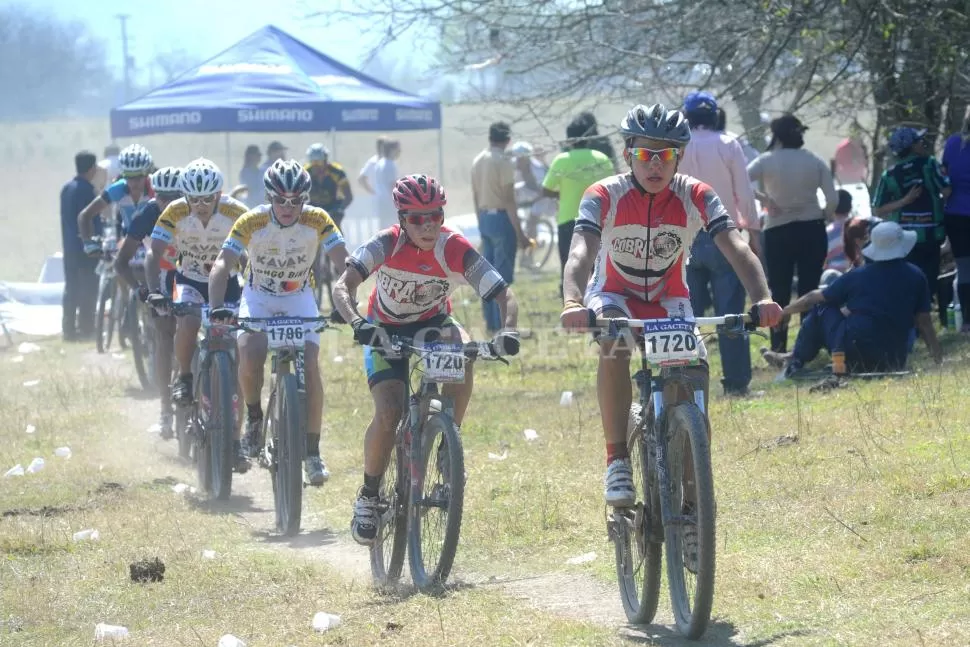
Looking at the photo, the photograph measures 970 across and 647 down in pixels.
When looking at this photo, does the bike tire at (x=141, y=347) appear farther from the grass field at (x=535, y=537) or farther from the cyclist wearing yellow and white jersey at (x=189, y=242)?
the cyclist wearing yellow and white jersey at (x=189, y=242)

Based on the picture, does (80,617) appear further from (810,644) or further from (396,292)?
(810,644)

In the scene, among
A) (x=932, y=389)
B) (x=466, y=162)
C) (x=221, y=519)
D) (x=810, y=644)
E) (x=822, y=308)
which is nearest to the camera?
(x=810, y=644)

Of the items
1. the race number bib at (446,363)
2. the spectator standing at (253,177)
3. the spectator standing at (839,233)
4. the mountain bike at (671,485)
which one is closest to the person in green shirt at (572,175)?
the spectator standing at (839,233)

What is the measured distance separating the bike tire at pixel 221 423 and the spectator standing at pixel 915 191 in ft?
18.1

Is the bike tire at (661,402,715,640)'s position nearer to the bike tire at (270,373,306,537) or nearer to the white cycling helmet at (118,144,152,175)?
the bike tire at (270,373,306,537)

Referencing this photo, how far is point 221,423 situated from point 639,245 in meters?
3.95

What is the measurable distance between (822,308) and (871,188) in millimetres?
3453

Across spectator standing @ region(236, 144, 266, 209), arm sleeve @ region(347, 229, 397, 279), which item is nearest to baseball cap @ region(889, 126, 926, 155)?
arm sleeve @ region(347, 229, 397, 279)

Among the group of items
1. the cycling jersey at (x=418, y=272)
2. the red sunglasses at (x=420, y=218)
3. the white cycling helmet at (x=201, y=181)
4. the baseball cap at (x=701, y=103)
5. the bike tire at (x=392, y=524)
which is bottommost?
the bike tire at (x=392, y=524)

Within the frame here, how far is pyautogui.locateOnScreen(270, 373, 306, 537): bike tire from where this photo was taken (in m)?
8.41

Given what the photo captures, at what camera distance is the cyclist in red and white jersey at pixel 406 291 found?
7090mm

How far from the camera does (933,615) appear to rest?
5766 millimetres

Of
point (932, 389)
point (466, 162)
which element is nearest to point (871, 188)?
point (932, 389)

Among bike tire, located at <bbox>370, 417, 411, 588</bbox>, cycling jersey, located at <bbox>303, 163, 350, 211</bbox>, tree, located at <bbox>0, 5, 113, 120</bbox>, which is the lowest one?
bike tire, located at <bbox>370, 417, 411, 588</bbox>
